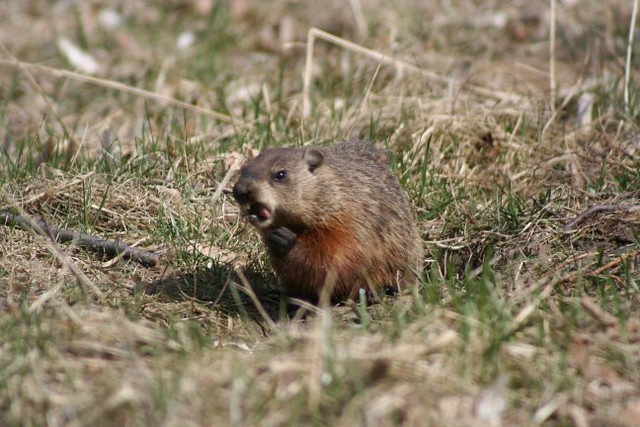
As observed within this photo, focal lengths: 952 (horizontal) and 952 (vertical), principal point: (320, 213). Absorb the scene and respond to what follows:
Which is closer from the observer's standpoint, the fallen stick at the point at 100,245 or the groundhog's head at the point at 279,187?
the groundhog's head at the point at 279,187

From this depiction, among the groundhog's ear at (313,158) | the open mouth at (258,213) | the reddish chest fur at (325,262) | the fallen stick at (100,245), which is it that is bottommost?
the fallen stick at (100,245)

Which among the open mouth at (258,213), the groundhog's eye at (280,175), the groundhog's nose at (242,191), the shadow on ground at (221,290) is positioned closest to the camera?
the groundhog's nose at (242,191)

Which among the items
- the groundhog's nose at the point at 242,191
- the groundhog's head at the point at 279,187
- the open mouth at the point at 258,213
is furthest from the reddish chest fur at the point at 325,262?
the groundhog's nose at the point at 242,191

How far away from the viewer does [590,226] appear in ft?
17.6

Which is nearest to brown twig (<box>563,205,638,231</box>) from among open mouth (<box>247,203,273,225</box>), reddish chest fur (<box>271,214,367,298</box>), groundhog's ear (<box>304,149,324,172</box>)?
reddish chest fur (<box>271,214,367,298</box>)

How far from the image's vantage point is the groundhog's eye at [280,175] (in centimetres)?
484

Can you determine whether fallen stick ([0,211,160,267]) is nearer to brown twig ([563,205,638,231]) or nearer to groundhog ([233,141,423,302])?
groundhog ([233,141,423,302])

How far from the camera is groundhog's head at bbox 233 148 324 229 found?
4.69 metres

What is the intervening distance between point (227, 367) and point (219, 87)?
4.88 meters

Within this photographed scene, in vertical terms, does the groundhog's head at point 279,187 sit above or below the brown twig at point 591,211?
above

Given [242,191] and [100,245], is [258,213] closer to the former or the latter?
[242,191]

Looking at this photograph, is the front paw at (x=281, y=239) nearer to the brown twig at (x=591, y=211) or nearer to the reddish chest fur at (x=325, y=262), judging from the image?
the reddish chest fur at (x=325, y=262)

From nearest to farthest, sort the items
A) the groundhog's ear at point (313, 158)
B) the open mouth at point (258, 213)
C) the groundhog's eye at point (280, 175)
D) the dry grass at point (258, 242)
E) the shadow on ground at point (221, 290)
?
the dry grass at point (258, 242)
the open mouth at point (258, 213)
the groundhog's eye at point (280, 175)
the groundhog's ear at point (313, 158)
the shadow on ground at point (221, 290)

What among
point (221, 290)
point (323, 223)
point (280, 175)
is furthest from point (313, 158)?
point (221, 290)
